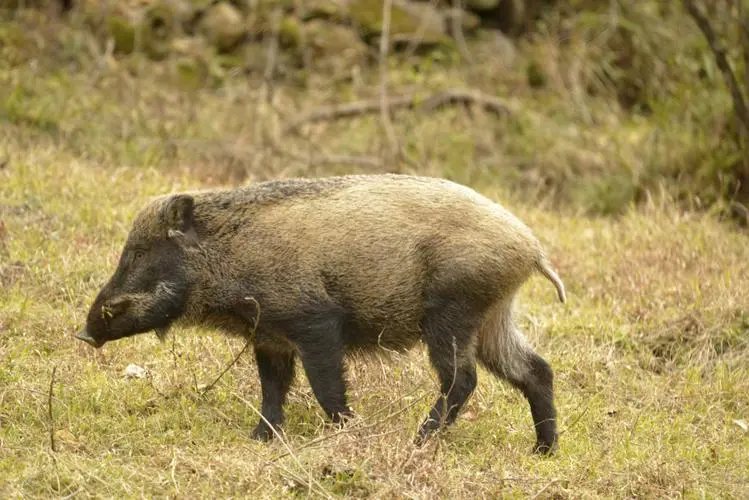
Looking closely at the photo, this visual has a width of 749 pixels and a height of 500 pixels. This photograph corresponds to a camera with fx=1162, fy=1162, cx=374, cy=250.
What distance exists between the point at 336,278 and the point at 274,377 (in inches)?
27.9

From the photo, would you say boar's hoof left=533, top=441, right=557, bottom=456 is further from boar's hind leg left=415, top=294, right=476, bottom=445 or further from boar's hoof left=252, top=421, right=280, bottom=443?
boar's hoof left=252, top=421, right=280, bottom=443

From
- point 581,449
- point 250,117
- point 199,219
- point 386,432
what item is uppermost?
point 199,219

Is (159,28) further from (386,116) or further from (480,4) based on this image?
(480,4)

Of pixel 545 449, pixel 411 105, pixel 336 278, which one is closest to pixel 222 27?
pixel 411 105

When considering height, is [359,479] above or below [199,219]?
below

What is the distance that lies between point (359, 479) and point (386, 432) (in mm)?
254

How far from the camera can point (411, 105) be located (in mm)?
13695

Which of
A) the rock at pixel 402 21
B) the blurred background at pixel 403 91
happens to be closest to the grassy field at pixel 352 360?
the blurred background at pixel 403 91

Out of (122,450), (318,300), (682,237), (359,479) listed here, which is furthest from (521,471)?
(682,237)

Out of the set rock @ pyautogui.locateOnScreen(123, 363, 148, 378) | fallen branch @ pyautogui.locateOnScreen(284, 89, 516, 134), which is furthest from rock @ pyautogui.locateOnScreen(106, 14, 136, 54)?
rock @ pyautogui.locateOnScreen(123, 363, 148, 378)

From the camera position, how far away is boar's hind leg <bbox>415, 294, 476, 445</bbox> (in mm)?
5703

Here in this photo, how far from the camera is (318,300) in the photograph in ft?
18.6

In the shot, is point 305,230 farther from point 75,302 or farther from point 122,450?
point 75,302

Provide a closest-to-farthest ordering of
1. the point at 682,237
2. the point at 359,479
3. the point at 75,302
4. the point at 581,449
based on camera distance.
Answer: the point at 359,479 < the point at 581,449 < the point at 75,302 < the point at 682,237
